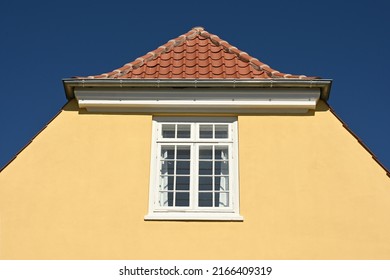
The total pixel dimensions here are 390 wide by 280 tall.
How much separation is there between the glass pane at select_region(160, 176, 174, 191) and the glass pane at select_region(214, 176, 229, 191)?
76 centimetres

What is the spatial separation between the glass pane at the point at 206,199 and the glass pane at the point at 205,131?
1.09 m

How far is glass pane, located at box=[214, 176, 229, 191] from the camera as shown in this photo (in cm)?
1016

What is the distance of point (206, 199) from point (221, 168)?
0.62 m

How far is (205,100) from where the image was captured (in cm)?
1057

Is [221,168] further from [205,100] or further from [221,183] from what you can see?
[205,100]

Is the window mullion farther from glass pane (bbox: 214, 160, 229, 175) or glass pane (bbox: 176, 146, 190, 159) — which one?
glass pane (bbox: 214, 160, 229, 175)

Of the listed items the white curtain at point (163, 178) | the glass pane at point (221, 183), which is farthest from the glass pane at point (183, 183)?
the glass pane at point (221, 183)

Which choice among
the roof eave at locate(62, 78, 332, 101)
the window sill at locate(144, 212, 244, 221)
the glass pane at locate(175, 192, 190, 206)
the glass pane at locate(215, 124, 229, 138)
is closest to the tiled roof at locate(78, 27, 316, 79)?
the roof eave at locate(62, 78, 332, 101)

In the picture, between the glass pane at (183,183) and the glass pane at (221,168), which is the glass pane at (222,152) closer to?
the glass pane at (221,168)

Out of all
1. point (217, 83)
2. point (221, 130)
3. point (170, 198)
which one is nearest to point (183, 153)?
point (221, 130)

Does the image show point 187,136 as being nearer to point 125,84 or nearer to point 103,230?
point 125,84

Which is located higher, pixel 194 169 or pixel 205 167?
pixel 205 167
